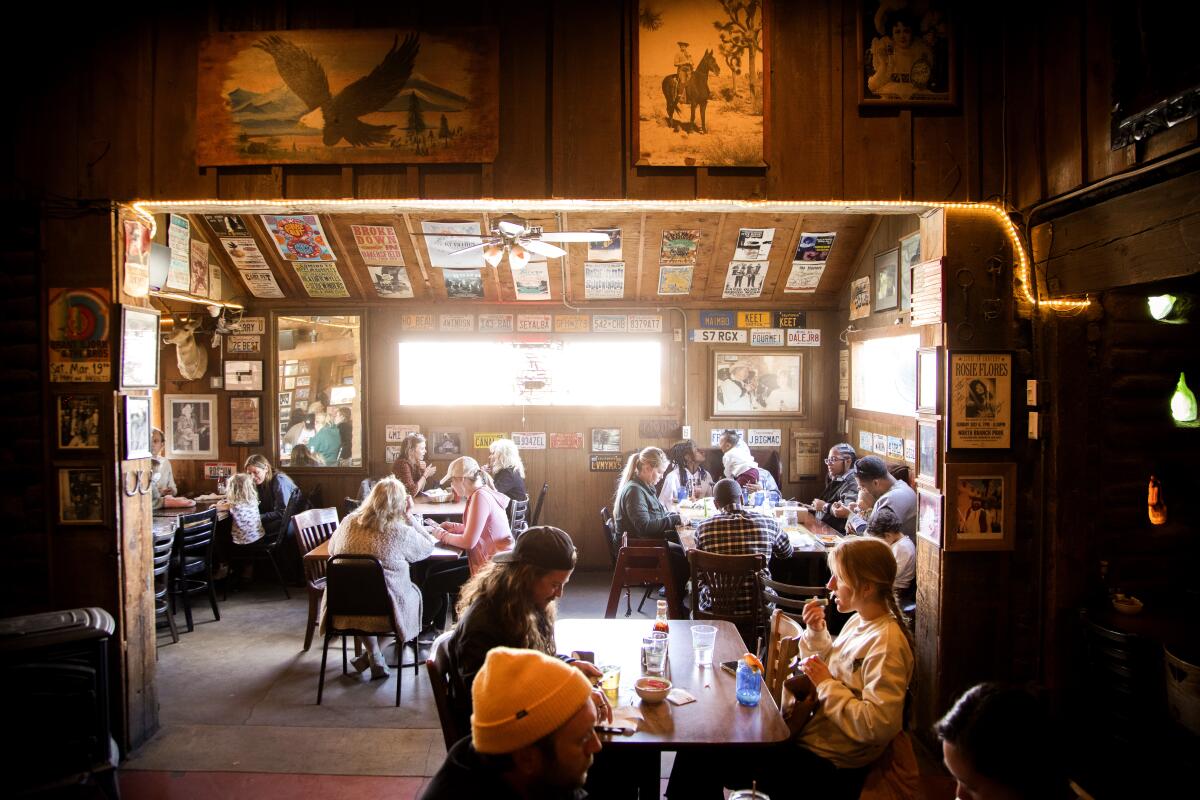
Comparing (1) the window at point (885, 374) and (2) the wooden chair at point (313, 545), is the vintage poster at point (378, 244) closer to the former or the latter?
(2) the wooden chair at point (313, 545)

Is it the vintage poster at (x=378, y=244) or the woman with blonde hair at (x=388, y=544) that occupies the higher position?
the vintage poster at (x=378, y=244)

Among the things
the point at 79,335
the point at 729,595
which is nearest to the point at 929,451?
the point at 729,595

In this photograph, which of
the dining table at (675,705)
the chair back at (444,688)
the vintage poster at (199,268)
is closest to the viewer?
the dining table at (675,705)

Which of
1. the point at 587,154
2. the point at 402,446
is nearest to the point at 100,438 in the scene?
the point at 587,154

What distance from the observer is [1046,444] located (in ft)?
12.3

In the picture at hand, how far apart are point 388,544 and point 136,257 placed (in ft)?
7.74

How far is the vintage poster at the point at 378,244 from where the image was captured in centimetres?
738

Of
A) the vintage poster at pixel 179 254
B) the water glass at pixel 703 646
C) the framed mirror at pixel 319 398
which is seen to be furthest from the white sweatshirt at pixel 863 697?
the vintage poster at pixel 179 254

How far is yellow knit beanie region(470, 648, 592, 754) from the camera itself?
1724 mm

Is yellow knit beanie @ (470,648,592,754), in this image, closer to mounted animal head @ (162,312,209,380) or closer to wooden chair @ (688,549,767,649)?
wooden chair @ (688,549,767,649)

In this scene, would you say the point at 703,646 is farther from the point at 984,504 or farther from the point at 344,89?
the point at 344,89

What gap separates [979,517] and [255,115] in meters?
4.68

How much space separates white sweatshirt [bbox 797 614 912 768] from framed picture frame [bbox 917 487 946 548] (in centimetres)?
139

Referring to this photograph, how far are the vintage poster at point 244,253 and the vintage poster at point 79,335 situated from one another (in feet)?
12.7
